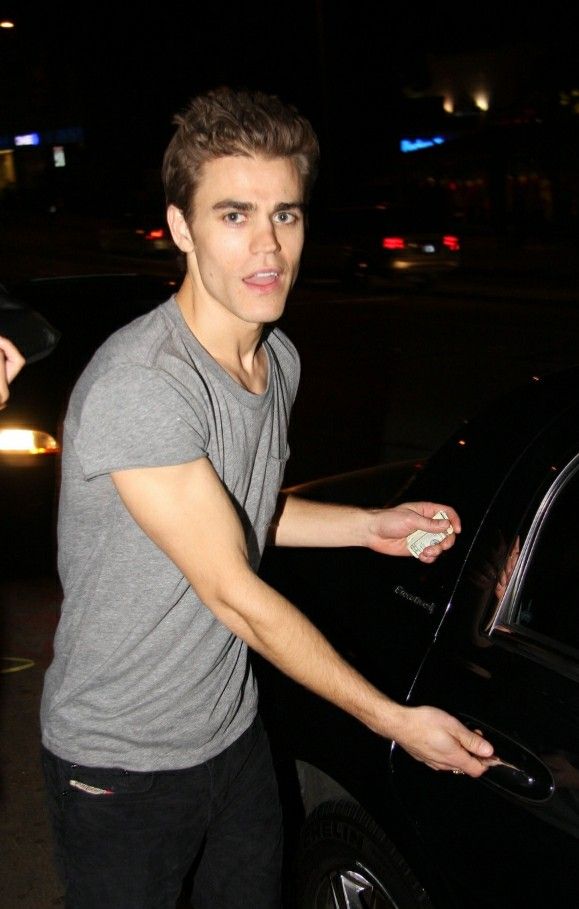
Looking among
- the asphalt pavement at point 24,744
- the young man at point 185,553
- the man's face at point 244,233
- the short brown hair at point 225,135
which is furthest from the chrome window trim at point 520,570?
the asphalt pavement at point 24,744

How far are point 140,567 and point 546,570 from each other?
0.80 metres

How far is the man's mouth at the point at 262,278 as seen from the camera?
2.02 metres

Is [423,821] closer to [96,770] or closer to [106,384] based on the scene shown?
[96,770]

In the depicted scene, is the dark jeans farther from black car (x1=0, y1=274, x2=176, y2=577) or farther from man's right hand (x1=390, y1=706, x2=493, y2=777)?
black car (x1=0, y1=274, x2=176, y2=577)

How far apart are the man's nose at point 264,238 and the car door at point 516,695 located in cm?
70

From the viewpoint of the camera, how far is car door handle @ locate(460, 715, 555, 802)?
197 cm

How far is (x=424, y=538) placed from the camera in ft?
7.66

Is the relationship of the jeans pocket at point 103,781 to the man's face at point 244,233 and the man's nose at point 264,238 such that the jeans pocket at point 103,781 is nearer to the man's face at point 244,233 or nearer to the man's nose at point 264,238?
the man's face at point 244,233

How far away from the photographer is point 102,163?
6366cm

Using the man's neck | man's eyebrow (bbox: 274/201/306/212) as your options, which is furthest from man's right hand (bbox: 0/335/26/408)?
man's eyebrow (bbox: 274/201/306/212)

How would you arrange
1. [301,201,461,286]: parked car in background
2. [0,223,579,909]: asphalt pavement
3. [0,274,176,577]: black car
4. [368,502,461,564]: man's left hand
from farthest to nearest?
[301,201,461,286]: parked car in background < [0,274,176,577]: black car < [0,223,579,909]: asphalt pavement < [368,502,461,564]: man's left hand

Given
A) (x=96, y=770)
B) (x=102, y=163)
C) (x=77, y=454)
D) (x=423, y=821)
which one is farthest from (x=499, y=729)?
(x=102, y=163)

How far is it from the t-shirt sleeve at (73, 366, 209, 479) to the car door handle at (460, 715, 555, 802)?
0.78 m

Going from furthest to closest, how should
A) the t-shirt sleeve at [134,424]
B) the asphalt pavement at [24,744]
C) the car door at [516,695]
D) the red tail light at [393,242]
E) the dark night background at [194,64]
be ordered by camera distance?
the dark night background at [194,64]
the red tail light at [393,242]
the asphalt pavement at [24,744]
the car door at [516,695]
the t-shirt sleeve at [134,424]
